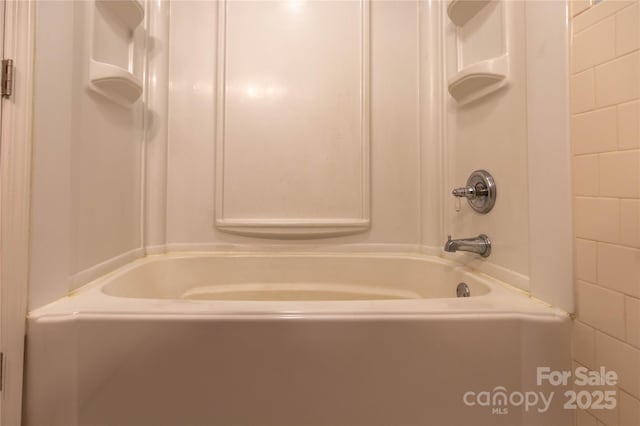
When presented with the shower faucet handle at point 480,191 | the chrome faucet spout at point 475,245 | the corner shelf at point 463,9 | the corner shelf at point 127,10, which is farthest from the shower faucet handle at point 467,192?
the corner shelf at point 127,10

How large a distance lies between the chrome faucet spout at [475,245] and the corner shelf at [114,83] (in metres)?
1.17

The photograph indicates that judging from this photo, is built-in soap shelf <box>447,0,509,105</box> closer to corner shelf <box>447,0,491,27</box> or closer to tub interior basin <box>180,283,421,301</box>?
corner shelf <box>447,0,491,27</box>

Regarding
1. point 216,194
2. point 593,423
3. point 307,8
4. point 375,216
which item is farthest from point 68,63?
point 593,423

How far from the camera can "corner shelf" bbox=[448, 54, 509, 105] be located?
2.84 ft

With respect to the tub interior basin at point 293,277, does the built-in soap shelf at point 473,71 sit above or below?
above

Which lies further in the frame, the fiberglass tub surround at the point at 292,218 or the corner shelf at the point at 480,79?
the corner shelf at the point at 480,79

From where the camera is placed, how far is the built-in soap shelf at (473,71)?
34.3 inches

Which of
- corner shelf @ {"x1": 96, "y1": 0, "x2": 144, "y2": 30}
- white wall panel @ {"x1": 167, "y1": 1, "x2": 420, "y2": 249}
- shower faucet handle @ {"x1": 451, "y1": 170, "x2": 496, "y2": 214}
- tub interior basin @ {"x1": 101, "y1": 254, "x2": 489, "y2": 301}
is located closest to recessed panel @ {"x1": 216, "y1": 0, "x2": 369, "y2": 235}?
white wall panel @ {"x1": 167, "y1": 1, "x2": 420, "y2": 249}

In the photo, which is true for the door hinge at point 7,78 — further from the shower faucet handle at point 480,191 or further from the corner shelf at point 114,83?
the shower faucet handle at point 480,191

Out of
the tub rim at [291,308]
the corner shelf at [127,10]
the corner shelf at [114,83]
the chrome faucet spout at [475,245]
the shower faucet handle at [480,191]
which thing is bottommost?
the tub rim at [291,308]

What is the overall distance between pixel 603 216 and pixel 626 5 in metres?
0.39

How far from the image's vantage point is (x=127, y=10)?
1062 millimetres

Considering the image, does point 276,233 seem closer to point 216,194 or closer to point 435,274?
point 216,194

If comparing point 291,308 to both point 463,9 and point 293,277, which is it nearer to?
point 293,277
